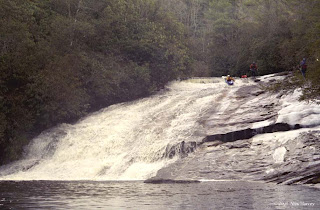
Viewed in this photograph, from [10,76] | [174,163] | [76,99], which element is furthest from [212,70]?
[174,163]

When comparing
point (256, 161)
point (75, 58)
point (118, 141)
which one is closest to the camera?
point (256, 161)

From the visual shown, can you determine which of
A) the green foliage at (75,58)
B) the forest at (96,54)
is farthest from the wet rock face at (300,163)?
the green foliage at (75,58)

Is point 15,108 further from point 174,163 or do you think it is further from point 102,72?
point 174,163

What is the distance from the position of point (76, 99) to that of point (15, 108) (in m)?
4.93

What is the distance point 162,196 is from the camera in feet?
54.2

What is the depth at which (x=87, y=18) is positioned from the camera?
39.8m

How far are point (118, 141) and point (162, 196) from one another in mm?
13137

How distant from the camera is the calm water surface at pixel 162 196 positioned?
46.4 feet

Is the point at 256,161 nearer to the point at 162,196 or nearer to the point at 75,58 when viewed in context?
A: the point at 162,196

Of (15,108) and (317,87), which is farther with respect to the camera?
(15,108)


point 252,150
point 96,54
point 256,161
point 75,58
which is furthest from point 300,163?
point 96,54

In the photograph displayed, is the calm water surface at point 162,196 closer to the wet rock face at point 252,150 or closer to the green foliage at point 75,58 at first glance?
the wet rock face at point 252,150

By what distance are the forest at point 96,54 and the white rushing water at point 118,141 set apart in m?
1.92

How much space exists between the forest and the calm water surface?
6835 millimetres
